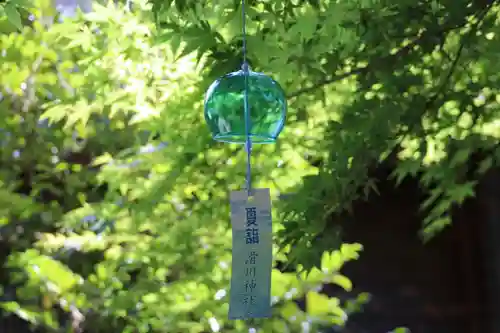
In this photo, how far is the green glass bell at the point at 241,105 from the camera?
90 cm

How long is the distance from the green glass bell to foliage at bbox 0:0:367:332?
0.17 meters

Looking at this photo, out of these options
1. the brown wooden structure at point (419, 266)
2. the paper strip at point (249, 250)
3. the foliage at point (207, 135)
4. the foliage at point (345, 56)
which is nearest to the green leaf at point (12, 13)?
the foliage at point (207, 135)

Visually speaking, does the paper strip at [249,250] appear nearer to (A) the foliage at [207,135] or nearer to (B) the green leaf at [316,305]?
(A) the foliage at [207,135]

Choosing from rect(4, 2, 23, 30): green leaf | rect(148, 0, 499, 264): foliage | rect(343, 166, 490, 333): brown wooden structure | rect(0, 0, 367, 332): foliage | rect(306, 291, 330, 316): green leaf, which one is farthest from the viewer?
rect(343, 166, 490, 333): brown wooden structure

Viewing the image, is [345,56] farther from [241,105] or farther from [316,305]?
[316,305]

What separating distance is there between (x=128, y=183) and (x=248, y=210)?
778 millimetres

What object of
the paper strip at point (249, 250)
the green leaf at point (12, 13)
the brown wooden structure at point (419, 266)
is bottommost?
the paper strip at point (249, 250)

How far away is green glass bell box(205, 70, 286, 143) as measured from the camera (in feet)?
2.96

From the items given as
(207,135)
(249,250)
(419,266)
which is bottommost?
(249,250)

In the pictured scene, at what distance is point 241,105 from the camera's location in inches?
35.4

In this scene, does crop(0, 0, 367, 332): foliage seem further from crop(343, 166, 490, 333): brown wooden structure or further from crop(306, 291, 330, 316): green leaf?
crop(343, 166, 490, 333): brown wooden structure

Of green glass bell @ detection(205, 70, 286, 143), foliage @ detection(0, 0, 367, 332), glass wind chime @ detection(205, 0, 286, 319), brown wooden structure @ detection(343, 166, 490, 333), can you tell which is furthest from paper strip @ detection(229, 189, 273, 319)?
brown wooden structure @ detection(343, 166, 490, 333)

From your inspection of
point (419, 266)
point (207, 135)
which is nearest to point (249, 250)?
point (207, 135)

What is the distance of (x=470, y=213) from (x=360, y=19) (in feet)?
7.29
